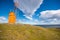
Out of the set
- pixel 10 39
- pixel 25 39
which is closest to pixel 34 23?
pixel 25 39

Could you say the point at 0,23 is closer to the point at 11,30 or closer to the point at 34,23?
the point at 11,30

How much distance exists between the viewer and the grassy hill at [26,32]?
2420 mm

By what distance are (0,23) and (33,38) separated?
0.55 m

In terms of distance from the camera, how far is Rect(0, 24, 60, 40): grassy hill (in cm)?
242

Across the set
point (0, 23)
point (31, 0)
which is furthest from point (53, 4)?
point (0, 23)

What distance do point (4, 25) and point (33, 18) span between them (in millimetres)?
445

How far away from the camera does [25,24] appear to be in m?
2.50

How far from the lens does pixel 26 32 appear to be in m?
2.46

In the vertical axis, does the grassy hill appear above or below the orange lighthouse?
below

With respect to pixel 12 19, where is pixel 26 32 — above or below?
below

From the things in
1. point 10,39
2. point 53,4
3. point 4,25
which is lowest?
point 10,39

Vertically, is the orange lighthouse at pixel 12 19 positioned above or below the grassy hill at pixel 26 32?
above

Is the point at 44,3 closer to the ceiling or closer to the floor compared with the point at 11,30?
closer to the ceiling

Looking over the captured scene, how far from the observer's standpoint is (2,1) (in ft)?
8.45
